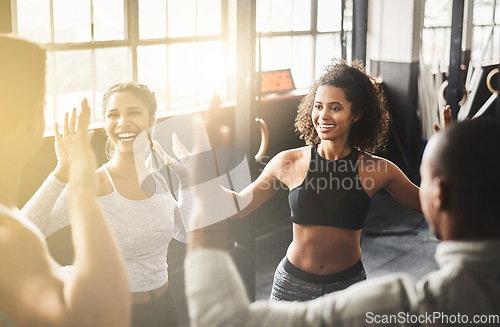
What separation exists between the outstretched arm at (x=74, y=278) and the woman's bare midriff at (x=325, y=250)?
1183 millimetres

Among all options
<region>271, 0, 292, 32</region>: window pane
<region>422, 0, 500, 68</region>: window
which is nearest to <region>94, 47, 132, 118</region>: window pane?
<region>271, 0, 292, 32</region>: window pane

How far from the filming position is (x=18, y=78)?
0.94 metres

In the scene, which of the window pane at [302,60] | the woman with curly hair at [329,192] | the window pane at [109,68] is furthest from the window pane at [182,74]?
the woman with curly hair at [329,192]

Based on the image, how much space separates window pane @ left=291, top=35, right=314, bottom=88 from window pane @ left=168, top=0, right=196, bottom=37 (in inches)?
48.8

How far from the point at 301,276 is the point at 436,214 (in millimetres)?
1094

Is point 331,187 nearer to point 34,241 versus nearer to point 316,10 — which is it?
point 34,241

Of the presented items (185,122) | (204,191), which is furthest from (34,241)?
(185,122)

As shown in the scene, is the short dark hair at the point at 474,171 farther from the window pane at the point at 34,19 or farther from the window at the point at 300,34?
the window at the point at 300,34

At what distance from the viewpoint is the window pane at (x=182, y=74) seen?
401cm

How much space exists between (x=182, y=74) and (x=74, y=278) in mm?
3363

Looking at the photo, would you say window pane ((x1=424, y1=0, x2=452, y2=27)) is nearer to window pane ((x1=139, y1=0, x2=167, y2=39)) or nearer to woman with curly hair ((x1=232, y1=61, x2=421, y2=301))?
window pane ((x1=139, y1=0, x2=167, y2=39))

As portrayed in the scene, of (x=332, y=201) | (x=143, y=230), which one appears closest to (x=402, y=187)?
(x=332, y=201)

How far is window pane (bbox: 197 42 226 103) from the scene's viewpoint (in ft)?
13.9

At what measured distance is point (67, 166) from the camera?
133 centimetres
